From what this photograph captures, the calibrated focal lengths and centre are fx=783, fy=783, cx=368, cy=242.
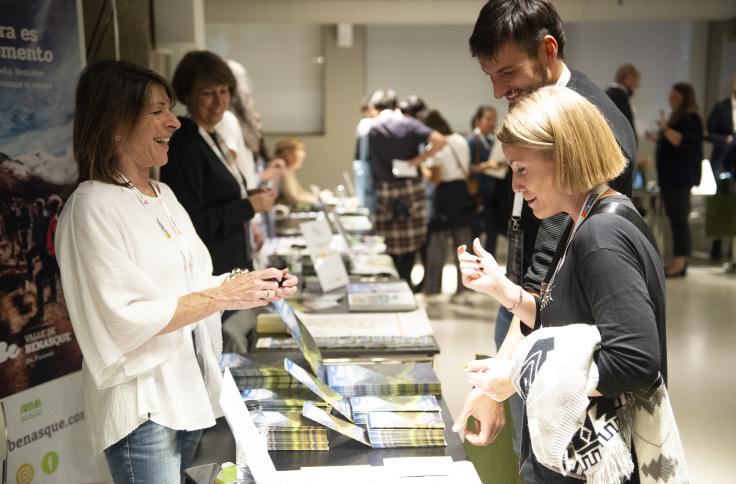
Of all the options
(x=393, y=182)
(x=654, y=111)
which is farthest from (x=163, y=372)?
(x=654, y=111)

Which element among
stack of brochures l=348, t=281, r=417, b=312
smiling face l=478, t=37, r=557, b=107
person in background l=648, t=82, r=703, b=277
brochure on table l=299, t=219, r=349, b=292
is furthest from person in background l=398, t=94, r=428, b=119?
smiling face l=478, t=37, r=557, b=107

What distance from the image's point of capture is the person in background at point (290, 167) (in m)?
6.70

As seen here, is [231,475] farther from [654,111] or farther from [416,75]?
[654,111]

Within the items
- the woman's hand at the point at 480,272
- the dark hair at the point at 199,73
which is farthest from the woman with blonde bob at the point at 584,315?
the dark hair at the point at 199,73

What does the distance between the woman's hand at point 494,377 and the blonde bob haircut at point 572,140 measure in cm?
34

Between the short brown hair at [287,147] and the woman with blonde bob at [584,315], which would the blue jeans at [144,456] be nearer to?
the woman with blonde bob at [584,315]

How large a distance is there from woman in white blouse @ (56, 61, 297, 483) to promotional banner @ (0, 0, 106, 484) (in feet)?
2.89

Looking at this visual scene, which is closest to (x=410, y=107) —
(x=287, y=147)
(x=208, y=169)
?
(x=287, y=147)

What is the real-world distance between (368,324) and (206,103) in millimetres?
1016

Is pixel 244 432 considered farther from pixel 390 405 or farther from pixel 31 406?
pixel 31 406

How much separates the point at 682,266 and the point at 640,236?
6763 mm

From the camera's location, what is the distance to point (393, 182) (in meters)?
6.26

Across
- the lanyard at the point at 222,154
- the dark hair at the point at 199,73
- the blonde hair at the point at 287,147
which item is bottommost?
the blonde hair at the point at 287,147

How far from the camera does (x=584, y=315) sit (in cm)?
136
